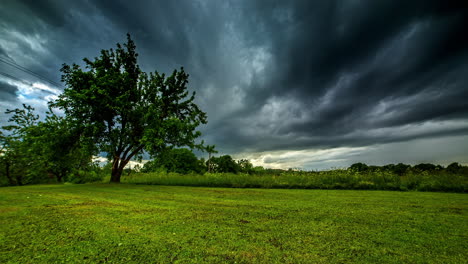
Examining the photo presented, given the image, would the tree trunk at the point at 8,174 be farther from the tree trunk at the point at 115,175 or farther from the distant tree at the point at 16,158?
the tree trunk at the point at 115,175

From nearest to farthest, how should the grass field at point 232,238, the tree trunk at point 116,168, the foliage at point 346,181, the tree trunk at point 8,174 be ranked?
the grass field at point 232,238
the foliage at point 346,181
the tree trunk at point 116,168
the tree trunk at point 8,174

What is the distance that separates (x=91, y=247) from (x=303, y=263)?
8.58 ft

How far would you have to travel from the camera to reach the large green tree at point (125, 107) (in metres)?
12.1

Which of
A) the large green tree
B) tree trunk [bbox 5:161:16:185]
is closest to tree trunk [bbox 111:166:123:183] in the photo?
the large green tree

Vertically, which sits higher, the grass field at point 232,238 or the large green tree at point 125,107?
the large green tree at point 125,107

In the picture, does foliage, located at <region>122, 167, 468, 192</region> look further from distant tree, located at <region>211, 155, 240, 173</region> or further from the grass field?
distant tree, located at <region>211, 155, 240, 173</region>

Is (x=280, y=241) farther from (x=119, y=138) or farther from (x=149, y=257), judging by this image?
(x=119, y=138)

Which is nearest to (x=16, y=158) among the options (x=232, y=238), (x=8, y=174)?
(x=8, y=174)

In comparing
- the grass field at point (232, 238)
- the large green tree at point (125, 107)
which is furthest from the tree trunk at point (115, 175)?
the grass field at point (232, 238)

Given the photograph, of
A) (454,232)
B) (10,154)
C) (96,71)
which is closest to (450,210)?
(454,232)

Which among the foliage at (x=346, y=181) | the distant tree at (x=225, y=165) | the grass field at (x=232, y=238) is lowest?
the grass field at (x=232, y=238)

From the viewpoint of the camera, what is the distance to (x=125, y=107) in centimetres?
1297

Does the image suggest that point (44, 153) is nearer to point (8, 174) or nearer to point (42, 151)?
point (42, 151)

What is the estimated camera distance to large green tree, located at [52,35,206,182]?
1212 cm
